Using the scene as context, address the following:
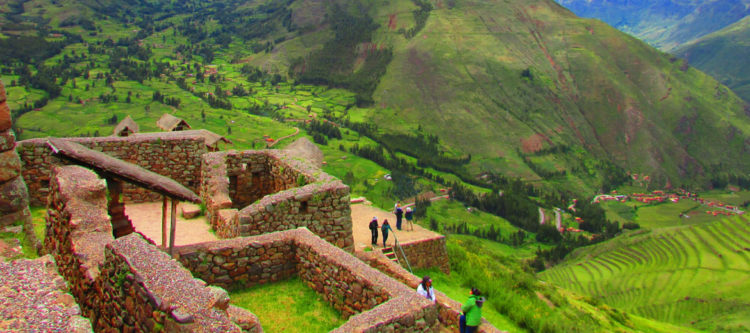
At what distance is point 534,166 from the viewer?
527 feet

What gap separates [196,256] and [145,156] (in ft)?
25.7

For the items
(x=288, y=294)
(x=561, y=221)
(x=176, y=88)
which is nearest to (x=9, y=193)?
(x=288, y=294)

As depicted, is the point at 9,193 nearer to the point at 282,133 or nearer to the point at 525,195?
the point at 282,133

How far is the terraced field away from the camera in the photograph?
7781 cm

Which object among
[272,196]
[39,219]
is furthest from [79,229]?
[39,219]

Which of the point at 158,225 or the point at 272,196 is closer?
the point at 272,196

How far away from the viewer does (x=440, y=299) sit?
1286cm

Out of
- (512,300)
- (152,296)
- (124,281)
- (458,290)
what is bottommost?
(512,300)

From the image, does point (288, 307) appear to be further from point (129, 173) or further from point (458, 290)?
point (458, 290)

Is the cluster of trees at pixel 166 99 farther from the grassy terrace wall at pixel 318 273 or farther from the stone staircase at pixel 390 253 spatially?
the grassy terrace wall at pixel 318 273

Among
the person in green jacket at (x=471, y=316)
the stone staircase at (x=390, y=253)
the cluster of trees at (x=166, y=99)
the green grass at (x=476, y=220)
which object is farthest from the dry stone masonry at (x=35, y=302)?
the cluster of trees at (x=166, y=99)

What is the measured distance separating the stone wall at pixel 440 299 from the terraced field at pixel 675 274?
76613 millimetres

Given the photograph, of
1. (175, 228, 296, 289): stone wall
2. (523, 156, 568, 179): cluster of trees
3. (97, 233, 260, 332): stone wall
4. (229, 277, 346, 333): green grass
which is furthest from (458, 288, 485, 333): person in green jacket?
(523, 156, 568, 179): cluster of trees

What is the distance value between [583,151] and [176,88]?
499 ft
